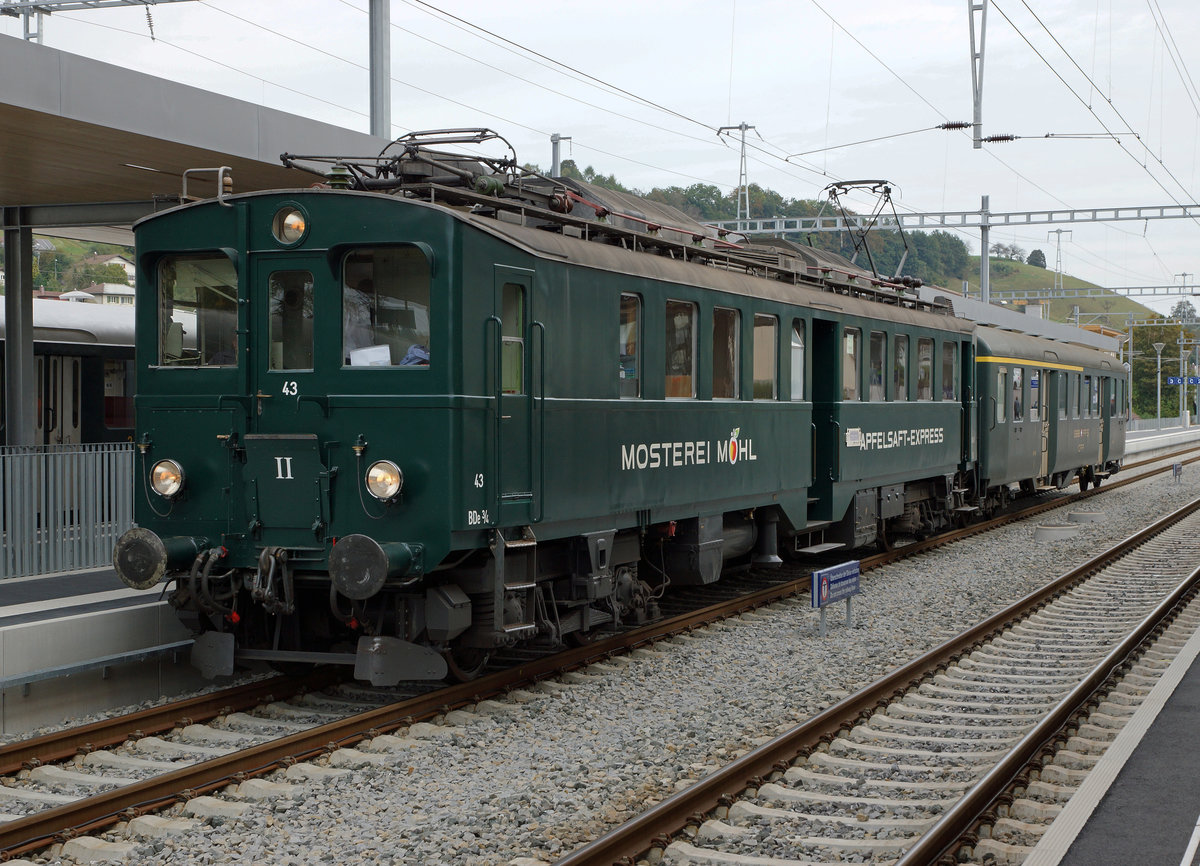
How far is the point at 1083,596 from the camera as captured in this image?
45.8ft

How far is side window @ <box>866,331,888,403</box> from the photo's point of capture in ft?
50.4

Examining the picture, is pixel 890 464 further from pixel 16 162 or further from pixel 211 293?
pixel 16 162

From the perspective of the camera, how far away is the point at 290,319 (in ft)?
28.0

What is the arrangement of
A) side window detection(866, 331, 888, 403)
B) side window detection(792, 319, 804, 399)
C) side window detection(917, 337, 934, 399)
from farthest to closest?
side window detection(917, 337, 934, 399) < side window detection(866, 331, 888, 403) < side window detection(792, 319, 804, 399)

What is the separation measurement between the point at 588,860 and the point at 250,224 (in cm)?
511

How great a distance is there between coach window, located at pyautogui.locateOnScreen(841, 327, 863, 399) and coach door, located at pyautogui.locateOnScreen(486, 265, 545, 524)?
6.46 metres

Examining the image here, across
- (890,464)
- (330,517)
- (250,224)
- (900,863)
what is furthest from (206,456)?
(890,464)

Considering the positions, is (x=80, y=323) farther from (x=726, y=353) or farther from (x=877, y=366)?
(x=877, y=366)

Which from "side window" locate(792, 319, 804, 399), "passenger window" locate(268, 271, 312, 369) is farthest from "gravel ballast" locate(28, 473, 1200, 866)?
"passenger window" locate(268, 271, 312, 369)

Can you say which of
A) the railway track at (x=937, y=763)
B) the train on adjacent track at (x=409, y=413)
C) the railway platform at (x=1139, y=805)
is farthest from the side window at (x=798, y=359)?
the railway platform at (x=1139, y=805)

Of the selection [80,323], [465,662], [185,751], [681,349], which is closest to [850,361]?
[681,349]

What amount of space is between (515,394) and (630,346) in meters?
1.74

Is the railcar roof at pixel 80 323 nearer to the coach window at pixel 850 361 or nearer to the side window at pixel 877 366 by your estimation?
the coach window at pixel 850 361

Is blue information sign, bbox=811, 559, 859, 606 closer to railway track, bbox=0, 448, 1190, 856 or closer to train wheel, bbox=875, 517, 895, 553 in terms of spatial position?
railway track, bbox=0, 448, 1190, 856
